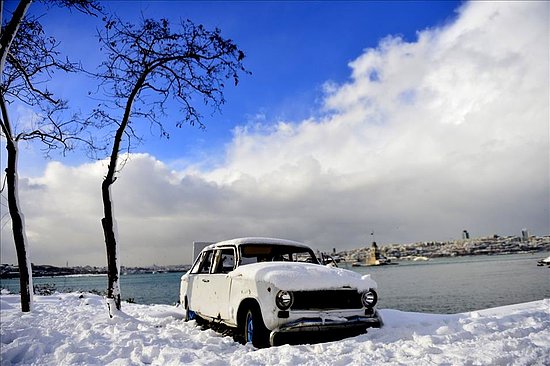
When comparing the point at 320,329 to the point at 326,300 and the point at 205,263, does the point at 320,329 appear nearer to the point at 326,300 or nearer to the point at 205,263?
the point at 326,300

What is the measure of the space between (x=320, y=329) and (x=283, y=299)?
0.66 meters

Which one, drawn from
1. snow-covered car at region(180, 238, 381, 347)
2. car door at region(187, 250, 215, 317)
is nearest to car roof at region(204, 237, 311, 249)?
snow-covered car at region(180, 238, 381, 347)

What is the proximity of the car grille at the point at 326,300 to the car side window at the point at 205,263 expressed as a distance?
3.43 meters

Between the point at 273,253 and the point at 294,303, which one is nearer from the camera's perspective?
the point at 294,303

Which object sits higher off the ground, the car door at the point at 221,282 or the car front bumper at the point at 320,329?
the car door at the point at 221,282

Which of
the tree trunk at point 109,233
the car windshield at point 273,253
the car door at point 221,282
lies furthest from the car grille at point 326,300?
the tree trunk at point 109,233

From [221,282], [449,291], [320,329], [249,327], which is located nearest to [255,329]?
[249,327]

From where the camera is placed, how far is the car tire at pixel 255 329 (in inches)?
230

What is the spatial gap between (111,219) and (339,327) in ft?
23.0

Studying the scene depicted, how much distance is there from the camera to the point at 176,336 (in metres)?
7.28

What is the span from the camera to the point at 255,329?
5922mm

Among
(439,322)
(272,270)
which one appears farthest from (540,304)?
(272,270)

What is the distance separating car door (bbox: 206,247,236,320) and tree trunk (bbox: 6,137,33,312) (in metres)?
5.53

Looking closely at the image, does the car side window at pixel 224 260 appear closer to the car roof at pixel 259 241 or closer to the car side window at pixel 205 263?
the car roof at pixel 259 241
